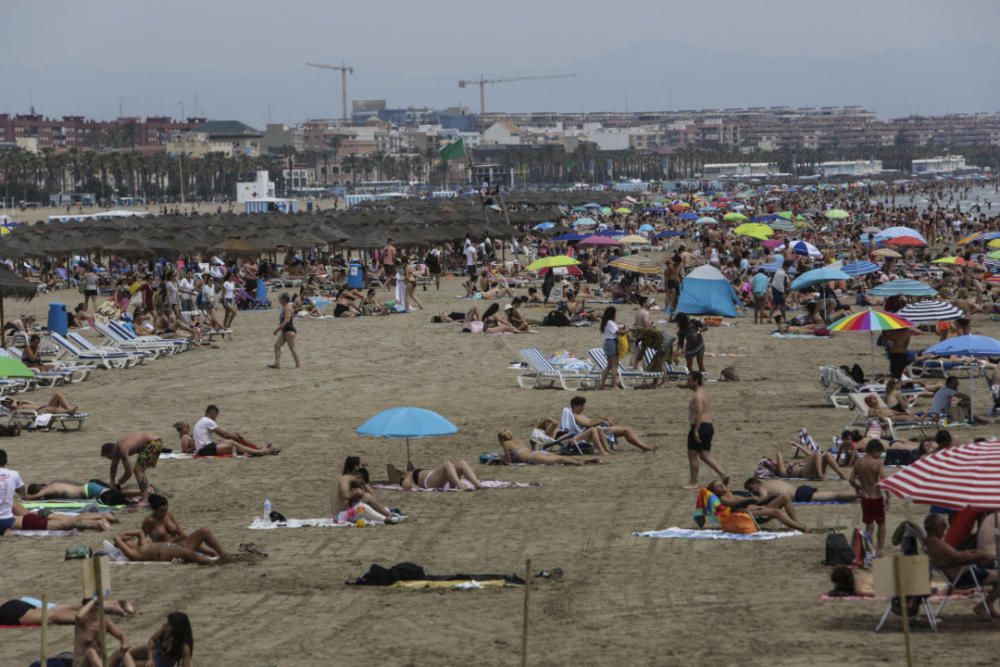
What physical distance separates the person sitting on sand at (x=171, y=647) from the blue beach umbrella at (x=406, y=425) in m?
5.35

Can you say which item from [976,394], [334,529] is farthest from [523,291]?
[334,529]

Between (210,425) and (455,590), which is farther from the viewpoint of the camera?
(210,425)

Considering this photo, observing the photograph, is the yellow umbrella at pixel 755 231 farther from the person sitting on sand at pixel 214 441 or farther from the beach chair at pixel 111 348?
the person sitting on sand at pixel 214 441

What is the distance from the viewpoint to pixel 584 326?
87.7 ft

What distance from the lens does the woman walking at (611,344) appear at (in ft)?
61.1

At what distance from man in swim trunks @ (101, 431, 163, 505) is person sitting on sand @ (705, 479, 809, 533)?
15.7 ft

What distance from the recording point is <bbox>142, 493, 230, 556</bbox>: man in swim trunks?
10.5 m

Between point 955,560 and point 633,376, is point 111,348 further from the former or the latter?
point 955,560

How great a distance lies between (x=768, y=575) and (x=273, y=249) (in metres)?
29.3

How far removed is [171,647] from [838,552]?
4279 millimetres

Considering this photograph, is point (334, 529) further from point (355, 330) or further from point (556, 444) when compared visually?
point (355, 330)

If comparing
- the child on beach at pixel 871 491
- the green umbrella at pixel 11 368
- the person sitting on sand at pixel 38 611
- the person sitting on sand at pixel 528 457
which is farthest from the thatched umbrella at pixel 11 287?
the child on beach at pixel 871 491

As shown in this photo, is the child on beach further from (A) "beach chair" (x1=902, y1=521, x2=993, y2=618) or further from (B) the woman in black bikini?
(B) the woman in black bikini

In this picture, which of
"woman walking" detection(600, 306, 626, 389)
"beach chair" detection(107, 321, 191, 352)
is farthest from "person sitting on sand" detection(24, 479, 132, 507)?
"beach chair" detection(107, 321, 191, 352)
